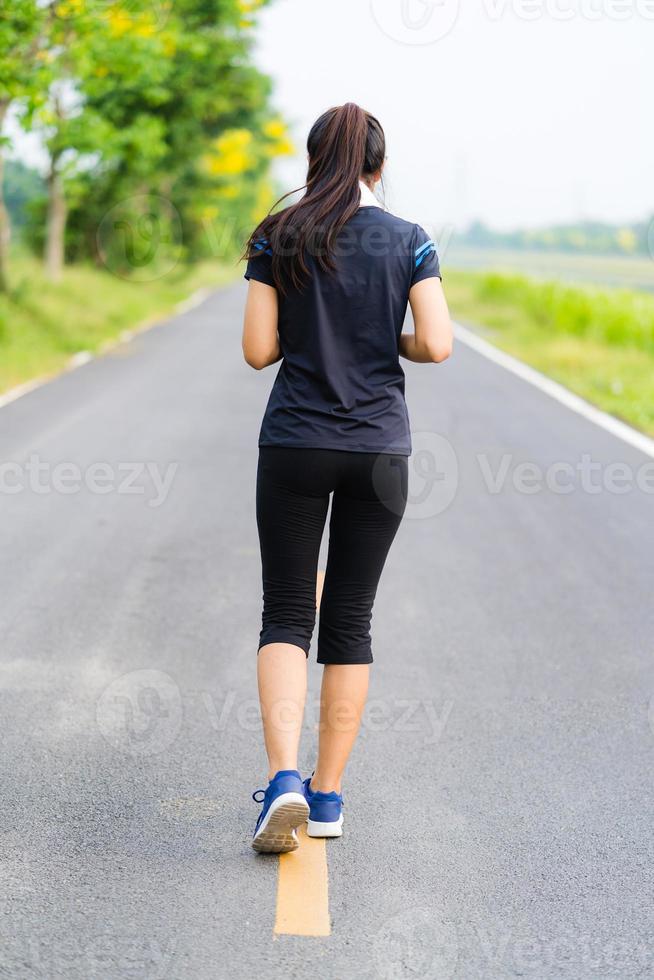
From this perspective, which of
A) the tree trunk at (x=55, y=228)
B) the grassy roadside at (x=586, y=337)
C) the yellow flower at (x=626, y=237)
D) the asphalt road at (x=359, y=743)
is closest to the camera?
the asphalt road at (x=359, y=743)

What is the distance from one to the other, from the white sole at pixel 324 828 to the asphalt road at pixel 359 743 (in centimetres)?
5

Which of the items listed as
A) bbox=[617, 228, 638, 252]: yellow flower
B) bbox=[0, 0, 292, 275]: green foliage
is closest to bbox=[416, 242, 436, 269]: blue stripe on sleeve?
bbox=[0, 0, 292, 275]: green foliage

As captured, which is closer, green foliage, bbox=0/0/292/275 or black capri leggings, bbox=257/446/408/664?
black capri leggings, bbox=257/446/408/664

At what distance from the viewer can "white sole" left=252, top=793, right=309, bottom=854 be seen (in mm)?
3264

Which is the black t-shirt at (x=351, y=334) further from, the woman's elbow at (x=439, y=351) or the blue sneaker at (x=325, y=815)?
the blue sneaker at (x=325, y=815)

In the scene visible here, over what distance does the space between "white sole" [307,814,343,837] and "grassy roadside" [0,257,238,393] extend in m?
10.7

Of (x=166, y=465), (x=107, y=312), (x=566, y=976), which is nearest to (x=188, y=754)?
(x=566, y=976)

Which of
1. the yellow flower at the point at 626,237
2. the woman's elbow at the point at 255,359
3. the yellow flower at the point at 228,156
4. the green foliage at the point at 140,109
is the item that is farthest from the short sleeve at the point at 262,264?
the yellow flower at the point at 228,156

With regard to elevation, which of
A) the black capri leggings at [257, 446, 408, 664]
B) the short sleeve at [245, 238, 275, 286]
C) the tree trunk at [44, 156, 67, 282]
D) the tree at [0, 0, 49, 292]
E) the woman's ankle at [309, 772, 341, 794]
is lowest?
the tree trunk at [44, 156, 67, 282]

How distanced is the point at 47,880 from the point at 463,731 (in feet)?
5.67

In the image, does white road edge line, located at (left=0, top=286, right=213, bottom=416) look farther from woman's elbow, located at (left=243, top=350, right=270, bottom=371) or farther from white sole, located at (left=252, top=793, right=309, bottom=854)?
white sole, located at (left=252, top=793, right=309, bottom=854)

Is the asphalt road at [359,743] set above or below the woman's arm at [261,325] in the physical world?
below

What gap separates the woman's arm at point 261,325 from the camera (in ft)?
10.9

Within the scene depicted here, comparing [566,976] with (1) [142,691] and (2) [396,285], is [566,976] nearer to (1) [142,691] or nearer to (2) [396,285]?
(2) [396,285]
